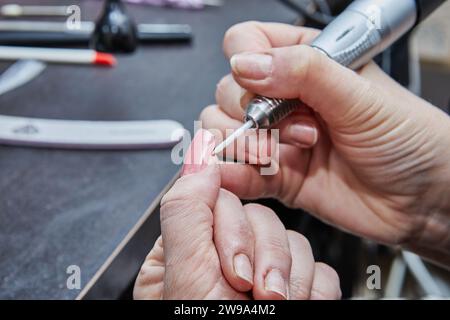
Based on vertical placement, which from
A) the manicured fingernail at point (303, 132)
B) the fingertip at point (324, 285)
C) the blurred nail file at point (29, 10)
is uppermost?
the blurred nail file at point (29, 10)

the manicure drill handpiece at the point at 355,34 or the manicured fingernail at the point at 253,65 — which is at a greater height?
the manicure drill handpiece at the point at 355,34

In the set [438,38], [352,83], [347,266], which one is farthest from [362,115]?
[438,38]

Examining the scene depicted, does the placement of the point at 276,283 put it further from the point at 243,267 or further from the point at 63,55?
the point at 63,55

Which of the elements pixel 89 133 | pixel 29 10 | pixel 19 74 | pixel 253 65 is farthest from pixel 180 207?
pixel 29 10

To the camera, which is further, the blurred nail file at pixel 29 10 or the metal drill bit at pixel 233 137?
the blurred nail file at pixel 29 10

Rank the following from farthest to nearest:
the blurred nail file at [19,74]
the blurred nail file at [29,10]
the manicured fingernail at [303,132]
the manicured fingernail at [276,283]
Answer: the blurred nail file at [29,10] → the blurred nail file at [19,74] → the manicured fingernail at [303,132] → the manicured fingernail at [276,283]

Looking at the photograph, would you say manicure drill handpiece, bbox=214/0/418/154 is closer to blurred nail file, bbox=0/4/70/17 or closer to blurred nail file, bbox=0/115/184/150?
blurred nail file, bbox=0/115/184/150

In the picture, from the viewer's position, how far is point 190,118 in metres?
0.50

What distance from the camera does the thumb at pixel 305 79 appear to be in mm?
333

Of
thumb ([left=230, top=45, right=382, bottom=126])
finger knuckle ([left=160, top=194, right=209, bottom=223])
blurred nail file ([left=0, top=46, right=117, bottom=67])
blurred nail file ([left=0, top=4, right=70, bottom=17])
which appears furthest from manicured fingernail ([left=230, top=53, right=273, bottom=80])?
blurred nail file ([left=0, top=4, right=70, bottom=17])

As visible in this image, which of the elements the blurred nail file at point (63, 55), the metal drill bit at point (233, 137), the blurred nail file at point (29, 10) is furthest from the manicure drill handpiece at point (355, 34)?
the blurred nail file at point (29, 10)

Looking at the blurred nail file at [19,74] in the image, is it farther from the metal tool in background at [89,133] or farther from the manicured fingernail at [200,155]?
the manicured fingernail at [200,155]

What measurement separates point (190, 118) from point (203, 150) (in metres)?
0.19
